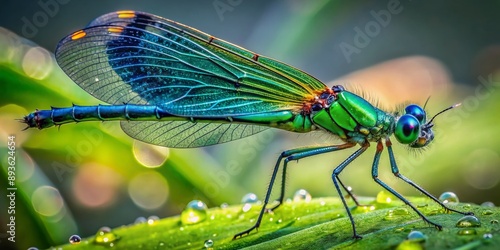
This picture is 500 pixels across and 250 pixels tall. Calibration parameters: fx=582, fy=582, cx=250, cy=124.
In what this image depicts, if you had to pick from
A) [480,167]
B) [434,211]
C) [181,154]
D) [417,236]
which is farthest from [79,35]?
[480,167]

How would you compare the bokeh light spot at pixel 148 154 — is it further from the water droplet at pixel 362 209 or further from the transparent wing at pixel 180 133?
the water droplet at pixel 362 209

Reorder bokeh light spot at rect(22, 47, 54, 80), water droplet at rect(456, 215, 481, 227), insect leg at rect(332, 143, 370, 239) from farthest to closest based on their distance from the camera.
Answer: bokeh light spot at rect(22, 47, 54, 80) < insect leg at rect(332, 143, 370, 239) < water droplet at rect(456, 215, 481, 227)

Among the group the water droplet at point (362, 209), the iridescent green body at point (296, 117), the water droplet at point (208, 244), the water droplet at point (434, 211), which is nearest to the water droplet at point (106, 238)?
the water droplet at point (208, 244)

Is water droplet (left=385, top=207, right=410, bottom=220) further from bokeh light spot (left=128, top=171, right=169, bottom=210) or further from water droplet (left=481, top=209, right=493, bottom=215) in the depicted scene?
bokeh light spot (left=128, top=171, right=169, bottom=210)

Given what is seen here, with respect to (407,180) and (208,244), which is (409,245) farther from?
(407,180)

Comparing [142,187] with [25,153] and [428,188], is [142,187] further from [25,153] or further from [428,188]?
[428,188]

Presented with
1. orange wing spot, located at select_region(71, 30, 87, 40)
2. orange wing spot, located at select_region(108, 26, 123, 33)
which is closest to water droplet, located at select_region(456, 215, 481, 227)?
orange wing spot, located at select_region(108, 26, 123, 33)
